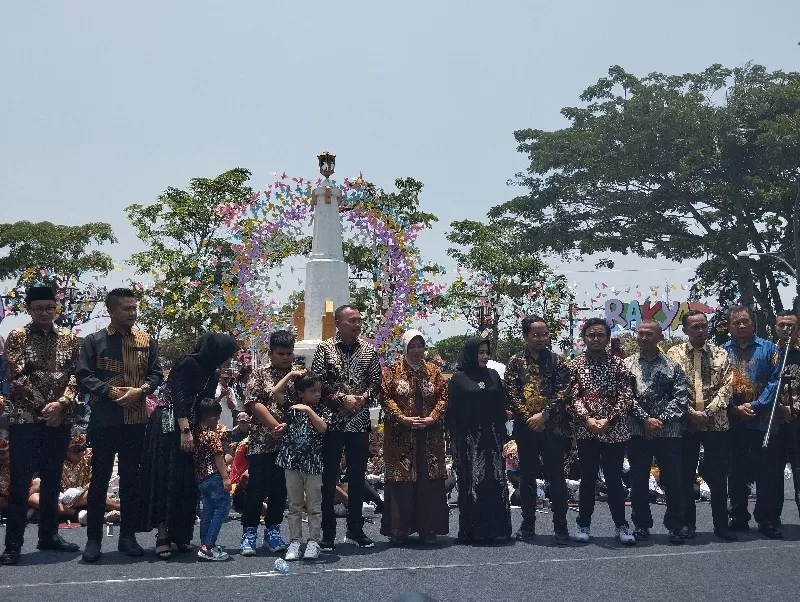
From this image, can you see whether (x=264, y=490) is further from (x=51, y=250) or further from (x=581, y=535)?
(x=51, y=250)

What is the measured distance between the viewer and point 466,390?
24.4ft

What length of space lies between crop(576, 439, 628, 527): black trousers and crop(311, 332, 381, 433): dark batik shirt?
5.52ft

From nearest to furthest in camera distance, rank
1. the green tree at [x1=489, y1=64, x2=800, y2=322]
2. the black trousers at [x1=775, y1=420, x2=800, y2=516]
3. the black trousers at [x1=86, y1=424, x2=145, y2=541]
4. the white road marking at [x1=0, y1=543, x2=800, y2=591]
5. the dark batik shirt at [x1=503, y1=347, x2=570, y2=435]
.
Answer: the white road marking at [x1=0, y1=543, x2=800, y2=591]
the black trousers at [x1=86, y1=424, x2=145, y2=541]
the dark batik shirt at [x1=503, y1=347, x2=570, y2=435]
the black trousers at [x1=775, y1=420, x2=800, y2=516]
the green tree at [x1=489, y1=64, x2=800, y2=322]

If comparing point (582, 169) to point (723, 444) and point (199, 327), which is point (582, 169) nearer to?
point (199, 327)

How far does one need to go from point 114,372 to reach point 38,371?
1.79 feet

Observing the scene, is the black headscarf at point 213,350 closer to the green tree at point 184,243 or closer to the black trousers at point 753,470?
the black trousers at point 753,470

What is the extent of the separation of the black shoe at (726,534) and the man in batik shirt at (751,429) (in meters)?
0.33

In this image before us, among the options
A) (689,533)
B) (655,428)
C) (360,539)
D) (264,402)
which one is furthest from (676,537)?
(264,402)

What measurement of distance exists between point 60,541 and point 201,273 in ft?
74.9

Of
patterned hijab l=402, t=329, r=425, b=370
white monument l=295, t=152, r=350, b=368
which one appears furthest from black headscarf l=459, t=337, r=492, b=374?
white monument l=295, t=152, r=350, b=368

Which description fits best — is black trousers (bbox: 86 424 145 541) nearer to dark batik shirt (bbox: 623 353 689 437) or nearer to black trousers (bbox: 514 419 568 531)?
black trousers (bbox: 514 419 568 531)

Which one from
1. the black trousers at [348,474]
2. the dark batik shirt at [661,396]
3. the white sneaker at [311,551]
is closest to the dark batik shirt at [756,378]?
the dark batik shirt at [661,396]

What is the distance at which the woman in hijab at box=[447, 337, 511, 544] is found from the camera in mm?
7273

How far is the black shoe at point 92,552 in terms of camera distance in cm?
643
